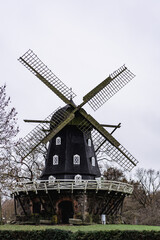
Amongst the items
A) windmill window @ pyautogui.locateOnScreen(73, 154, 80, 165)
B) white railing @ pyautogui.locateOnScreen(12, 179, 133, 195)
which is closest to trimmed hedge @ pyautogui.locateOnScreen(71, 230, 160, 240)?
white railing @ pyautogui.locateOnScreen(12, 179, 133, 195)

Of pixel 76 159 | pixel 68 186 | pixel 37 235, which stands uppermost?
pixel 76 159

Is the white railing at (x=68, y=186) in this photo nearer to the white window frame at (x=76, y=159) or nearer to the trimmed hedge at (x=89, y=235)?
the white window frame at (x=76, y=159)

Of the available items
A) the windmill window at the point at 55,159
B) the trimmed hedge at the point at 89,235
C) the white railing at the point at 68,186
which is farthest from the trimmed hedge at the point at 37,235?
the windmill window at the point at 55,159

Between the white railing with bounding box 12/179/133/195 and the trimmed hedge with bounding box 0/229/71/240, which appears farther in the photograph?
the white railing with bounding box 12/179/133/195

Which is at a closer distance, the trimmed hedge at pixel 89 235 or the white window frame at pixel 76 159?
the trimmed hedge at pixel 89 235

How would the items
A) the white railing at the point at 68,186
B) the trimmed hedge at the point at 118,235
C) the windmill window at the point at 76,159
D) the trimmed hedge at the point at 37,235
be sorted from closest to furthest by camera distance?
1. the trimmed hedge at the point at 118,235
2. the trimmed hedge at the point at 37,235
3. the white railing at the point at 68,186
4. the windmill window at the point at 76,159

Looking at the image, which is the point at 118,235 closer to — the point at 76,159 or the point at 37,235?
the point at 37,235

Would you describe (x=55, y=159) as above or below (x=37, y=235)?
above

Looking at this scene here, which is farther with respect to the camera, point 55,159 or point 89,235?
point 55,159

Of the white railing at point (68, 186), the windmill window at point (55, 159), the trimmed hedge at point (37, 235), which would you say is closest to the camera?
the trimmed hedge at point (37, 235)

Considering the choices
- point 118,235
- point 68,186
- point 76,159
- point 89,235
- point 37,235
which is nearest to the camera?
point 118,235

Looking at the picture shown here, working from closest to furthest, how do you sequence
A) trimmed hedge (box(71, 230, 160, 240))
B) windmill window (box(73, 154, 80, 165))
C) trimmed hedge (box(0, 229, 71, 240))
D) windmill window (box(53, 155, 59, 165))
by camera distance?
1. trimmed hedge (box(71, 230, 160, 240))
2. trimmed hedge (box(0, 229, 71, 240))
3. windmill window (box(73, 154, 80, 165))
4. windmill window (box(53, 155, 59, 165))

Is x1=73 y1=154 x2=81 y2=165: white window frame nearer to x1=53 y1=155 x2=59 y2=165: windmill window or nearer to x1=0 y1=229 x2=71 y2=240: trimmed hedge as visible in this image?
x1=53 y1=155 x2=59 y2=165: windmill window

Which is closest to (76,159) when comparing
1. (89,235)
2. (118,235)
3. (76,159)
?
(76,159)
